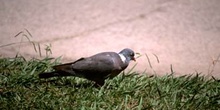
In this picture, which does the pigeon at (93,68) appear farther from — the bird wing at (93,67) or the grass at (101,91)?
the grass at (101,91)

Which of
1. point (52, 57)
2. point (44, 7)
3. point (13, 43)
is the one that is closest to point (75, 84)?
point (52, 57)

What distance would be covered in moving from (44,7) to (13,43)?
1.34 m

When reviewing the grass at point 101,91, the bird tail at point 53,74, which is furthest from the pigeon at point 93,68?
the grass at point 101,91

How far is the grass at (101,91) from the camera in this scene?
3596 millimetres

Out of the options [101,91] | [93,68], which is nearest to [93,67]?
[93,68]

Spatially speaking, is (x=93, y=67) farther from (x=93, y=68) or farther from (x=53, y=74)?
(x=53, y=74)

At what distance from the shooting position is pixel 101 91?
3811 mm

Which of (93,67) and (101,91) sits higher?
(93,67)

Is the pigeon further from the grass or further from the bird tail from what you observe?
the grass

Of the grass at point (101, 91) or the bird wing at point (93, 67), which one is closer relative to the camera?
the grass at point (101, 91)

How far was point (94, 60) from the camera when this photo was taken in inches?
154

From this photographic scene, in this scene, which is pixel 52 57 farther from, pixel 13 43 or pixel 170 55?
pixel 170 55

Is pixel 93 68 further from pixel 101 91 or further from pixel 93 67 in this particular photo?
pixel 101 91

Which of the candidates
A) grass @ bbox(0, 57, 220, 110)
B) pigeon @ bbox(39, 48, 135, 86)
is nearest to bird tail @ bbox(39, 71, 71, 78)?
pigeon @ bbox(39, 48, 135, 86)
